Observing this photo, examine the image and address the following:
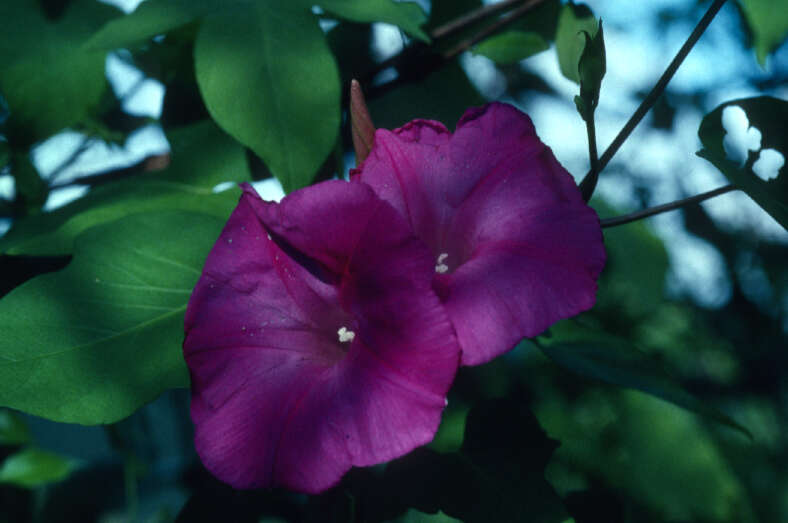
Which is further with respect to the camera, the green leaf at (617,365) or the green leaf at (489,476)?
the green leaf at (617,365)

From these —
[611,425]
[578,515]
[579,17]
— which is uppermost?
[579,17]

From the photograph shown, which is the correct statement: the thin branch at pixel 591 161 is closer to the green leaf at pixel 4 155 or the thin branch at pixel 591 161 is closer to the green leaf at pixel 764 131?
the green leaf at pixel 764 131

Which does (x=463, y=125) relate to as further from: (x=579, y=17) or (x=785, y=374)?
(x=785, y=374)

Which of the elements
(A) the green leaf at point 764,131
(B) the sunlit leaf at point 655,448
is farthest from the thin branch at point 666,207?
(B) the sunlit leaf at point 655,448

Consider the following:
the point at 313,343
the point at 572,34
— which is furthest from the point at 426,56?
the point at 313,343

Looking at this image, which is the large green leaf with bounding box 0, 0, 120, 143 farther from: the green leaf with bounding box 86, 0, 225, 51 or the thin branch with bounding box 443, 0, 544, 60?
the thin branch with bounding box 443, 0, 544, 60

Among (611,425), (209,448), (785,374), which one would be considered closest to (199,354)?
(209,448)

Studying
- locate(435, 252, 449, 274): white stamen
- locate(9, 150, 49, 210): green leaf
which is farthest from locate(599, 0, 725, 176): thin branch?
locate(9, 150, 49, 210): green leaf
